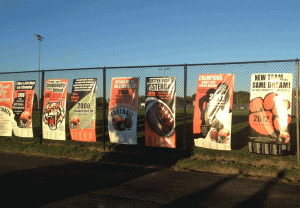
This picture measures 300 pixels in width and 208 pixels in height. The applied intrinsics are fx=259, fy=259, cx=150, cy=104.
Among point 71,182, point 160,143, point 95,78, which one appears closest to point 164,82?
point 160,143

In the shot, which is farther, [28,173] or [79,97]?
[79,97]

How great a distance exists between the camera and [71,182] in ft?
17.7

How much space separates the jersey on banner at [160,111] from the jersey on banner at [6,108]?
19.1ft

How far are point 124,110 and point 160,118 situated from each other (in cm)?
122

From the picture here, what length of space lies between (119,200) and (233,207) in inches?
73.0

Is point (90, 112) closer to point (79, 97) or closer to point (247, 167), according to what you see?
point (79, 97)

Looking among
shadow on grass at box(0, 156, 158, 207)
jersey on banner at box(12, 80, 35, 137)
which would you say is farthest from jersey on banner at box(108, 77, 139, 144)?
jersey on banner at box(12, 80, 35, 137)

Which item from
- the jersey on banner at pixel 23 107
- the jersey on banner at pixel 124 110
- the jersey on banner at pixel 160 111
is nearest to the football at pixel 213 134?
the jersey on banner at pixel 160 111

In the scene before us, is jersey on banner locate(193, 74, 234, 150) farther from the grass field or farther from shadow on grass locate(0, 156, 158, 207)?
shadow on grass locate(0, 156, 158, 207)

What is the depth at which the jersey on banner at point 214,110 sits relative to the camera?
711cm

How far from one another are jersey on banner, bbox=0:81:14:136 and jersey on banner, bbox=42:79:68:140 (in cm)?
173

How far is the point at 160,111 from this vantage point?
25.7 ft

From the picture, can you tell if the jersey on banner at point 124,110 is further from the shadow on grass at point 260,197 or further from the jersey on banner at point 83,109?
the shadow on grass at point 260,197

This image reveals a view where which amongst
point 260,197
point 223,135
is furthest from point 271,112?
point 260,197
